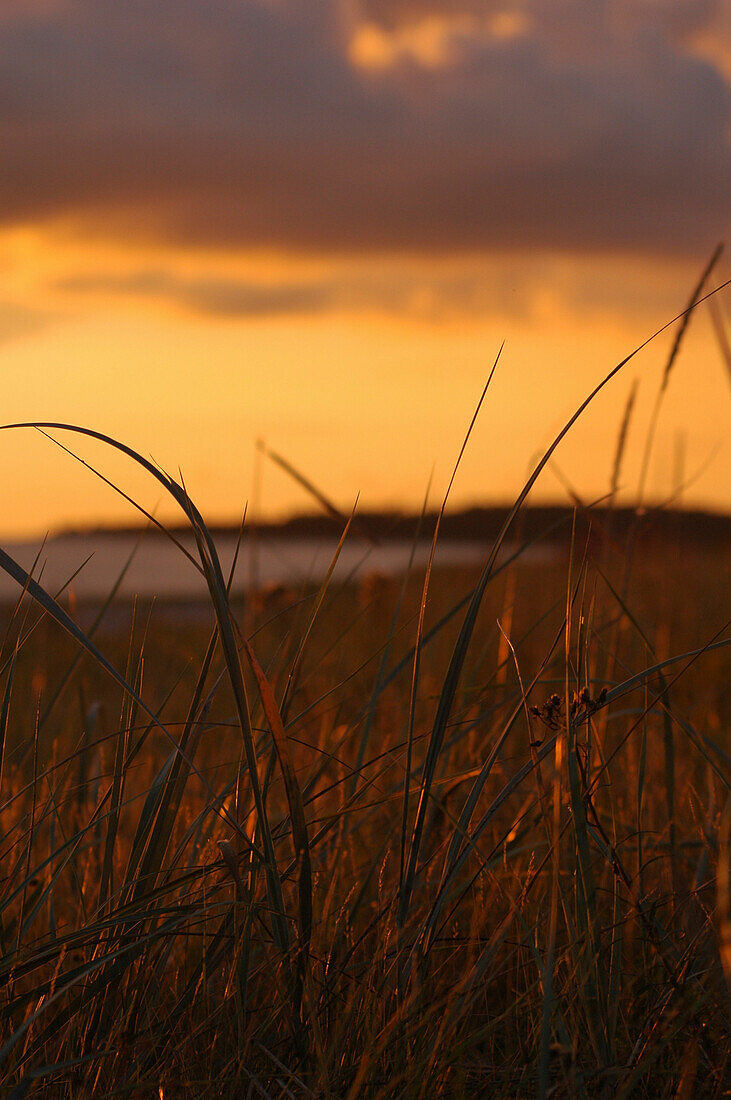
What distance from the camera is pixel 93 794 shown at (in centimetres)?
198

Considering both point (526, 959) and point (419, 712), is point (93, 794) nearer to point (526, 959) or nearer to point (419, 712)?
point (419, 712)

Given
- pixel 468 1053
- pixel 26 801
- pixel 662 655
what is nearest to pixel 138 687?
pixel 468 1053

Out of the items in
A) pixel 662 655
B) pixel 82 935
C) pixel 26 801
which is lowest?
pixel 26 801

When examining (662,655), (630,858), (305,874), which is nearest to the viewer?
(305,874)

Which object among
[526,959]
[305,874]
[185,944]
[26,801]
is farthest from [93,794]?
[305,874]

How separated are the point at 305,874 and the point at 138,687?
1.18 ft

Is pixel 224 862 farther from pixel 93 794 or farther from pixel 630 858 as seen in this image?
pixel 93 794

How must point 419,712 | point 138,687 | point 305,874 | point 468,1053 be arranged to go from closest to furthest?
point 305,874 → point 468,1053 → point 138,687 → point 419,712

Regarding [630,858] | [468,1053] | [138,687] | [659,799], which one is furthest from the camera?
[659,799]

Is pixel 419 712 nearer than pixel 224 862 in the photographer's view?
No

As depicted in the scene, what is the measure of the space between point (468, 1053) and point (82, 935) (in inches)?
17.0

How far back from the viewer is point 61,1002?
113 cm

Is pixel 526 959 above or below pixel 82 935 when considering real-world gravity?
below

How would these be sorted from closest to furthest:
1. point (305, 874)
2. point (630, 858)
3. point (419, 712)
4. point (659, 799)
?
1. point (305, 874)
2. point (630, 858)
3. point (659, 799)
4. point (419, 712)
